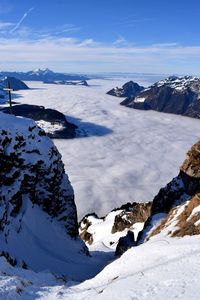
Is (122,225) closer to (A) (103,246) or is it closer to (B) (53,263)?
(A) (103,246)

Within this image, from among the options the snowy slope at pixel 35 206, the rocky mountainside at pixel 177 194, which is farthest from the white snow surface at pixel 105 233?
the snowy slope at pixel 35 206

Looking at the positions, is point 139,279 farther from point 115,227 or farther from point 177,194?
point 115,227

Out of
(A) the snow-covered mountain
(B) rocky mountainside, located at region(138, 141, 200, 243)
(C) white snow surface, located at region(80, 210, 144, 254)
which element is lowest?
(C) white snow surface, located at region(80, 210, 144, 254)

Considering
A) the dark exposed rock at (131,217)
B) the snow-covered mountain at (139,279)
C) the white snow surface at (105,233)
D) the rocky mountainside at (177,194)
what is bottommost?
the white snow surface at (105,233)

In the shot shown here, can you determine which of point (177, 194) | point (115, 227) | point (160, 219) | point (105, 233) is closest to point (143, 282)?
point (160, 219)

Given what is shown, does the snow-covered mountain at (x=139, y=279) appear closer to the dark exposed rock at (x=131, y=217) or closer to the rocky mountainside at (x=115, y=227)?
the rocky mountainside at (x=115, y=227)

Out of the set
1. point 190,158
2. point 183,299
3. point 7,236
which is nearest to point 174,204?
point 190,158

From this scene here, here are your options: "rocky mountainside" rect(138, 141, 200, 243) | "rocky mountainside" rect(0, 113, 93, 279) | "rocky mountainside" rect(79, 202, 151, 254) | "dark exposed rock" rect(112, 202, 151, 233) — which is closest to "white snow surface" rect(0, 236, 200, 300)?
"rocky mountainside" rect(0, 113, 93, 279)

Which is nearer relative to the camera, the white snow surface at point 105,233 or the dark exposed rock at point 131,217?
the white snow surface at point 105,233

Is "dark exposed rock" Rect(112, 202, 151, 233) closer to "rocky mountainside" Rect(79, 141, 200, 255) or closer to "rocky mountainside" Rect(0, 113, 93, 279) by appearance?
"rocky mountainside" Rect(79, 141, 200, 255)
